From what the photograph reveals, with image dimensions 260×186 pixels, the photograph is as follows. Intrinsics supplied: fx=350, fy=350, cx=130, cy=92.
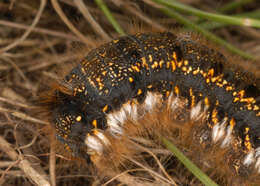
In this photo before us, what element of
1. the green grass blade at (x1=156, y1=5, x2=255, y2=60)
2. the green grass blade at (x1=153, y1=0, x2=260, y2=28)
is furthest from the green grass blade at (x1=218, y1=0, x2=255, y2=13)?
the green grass blade at (x1=153, y1=0, x2=260, y2=28)

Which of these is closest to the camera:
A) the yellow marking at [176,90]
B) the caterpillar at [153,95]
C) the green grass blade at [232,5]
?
the caterpillar at [153,95]

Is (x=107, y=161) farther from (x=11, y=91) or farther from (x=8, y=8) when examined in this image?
(x=8, y=8)

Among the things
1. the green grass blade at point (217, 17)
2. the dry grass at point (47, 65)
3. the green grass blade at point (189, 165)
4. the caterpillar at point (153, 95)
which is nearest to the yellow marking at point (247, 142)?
the caterpillar at point (153, 95)

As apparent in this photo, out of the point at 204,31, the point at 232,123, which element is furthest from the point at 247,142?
the point at 204,31

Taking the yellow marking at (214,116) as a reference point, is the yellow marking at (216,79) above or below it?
above

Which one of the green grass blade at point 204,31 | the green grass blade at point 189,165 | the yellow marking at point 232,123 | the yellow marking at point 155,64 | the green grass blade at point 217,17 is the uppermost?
the green grass blade at point 217,17

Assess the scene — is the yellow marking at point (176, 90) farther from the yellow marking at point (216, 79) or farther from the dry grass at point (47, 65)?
the dry grass at point (47, 65)

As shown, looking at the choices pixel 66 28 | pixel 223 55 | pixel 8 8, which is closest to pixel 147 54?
pixel 223 55
